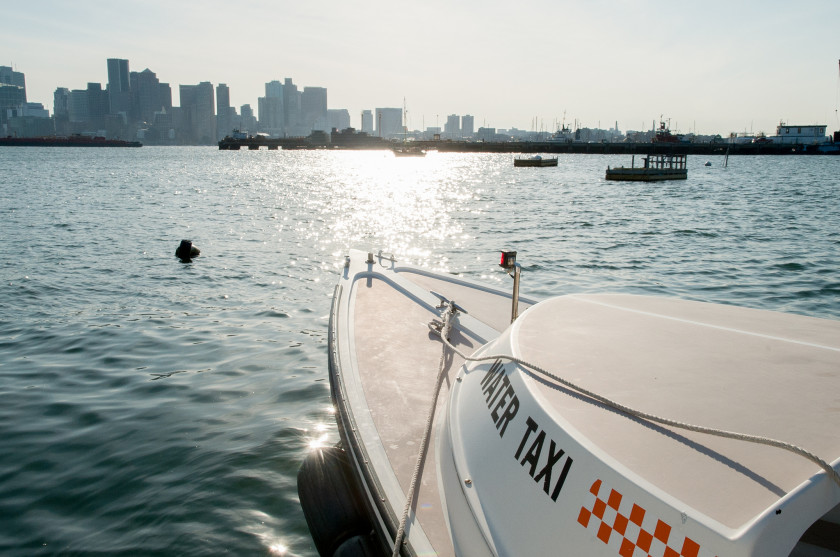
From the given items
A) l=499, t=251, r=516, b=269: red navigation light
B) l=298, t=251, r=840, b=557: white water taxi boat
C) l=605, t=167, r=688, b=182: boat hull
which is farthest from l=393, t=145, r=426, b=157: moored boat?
l=298, t=251, r=840, b=557: white water taxi boat

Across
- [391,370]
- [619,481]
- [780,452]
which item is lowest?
[391,370]

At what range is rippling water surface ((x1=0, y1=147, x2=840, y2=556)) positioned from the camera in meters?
5.97

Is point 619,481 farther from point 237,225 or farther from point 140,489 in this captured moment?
point 237,225

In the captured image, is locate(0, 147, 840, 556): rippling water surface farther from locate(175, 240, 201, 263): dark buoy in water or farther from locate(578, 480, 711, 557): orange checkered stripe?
locate(578, 480, 711, 557): orange checkered stripe

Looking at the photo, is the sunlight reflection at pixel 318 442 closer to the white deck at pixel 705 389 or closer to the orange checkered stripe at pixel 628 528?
the white deck at pixel 705 389

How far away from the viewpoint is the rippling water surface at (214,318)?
235 inches

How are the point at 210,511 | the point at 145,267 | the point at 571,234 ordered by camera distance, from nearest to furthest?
1. the point at 210,511
2. the point at 145,267
3. the point at 571,234

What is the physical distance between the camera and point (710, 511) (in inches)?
87.7

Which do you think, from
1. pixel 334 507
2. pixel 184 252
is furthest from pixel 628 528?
pixel 184 252

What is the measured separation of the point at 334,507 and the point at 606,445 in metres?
2.89

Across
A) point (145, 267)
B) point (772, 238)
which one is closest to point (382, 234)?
point (145, 267)

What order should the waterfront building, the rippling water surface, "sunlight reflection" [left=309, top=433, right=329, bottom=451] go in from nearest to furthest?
the rippling water surface → "sunlight reflection" [left=309, top=433, right=329, bottom=451] → the waterfront building

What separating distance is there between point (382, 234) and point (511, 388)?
2381cm

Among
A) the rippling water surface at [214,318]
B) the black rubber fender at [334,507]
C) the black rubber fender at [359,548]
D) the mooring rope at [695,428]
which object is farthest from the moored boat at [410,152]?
the mooring rope at [695,428]
